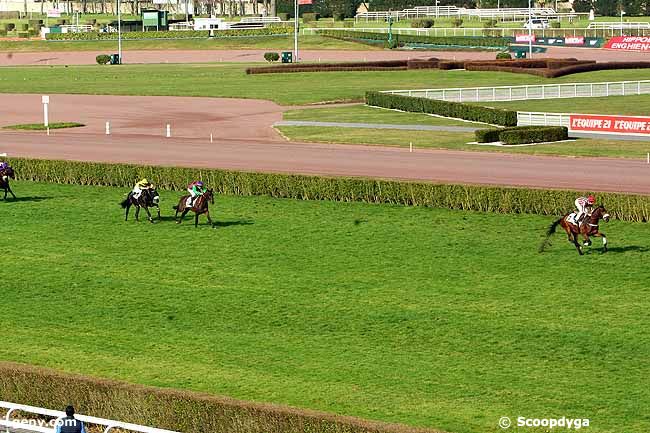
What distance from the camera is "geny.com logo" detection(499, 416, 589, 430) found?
53.9 feet

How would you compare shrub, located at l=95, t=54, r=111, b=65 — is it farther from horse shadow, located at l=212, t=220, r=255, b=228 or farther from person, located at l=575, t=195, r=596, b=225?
person, located at l=575, t=195, r=596, b=225

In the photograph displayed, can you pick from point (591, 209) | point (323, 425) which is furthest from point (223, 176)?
point (323, 425)

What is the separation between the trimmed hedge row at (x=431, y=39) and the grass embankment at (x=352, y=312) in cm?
8395

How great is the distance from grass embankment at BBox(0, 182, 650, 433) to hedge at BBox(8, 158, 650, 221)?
26.6 inches

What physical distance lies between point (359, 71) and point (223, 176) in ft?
181

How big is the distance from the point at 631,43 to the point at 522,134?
214 ft

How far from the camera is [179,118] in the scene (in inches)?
2468

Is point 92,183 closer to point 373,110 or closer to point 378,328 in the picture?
point 378,328

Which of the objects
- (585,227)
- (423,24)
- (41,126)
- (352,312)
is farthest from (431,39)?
(352,312)

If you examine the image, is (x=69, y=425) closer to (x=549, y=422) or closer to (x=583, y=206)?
(x=549, y=422)

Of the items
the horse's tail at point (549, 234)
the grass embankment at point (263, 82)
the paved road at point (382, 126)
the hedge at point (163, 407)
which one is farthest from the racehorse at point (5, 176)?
the grass embankment at point (263, 82)

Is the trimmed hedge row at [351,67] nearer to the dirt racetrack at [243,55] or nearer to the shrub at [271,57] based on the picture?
the dirt racetrack at [243,55]

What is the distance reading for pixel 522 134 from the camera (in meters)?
48.2

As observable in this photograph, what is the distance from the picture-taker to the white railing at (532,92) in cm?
6619
